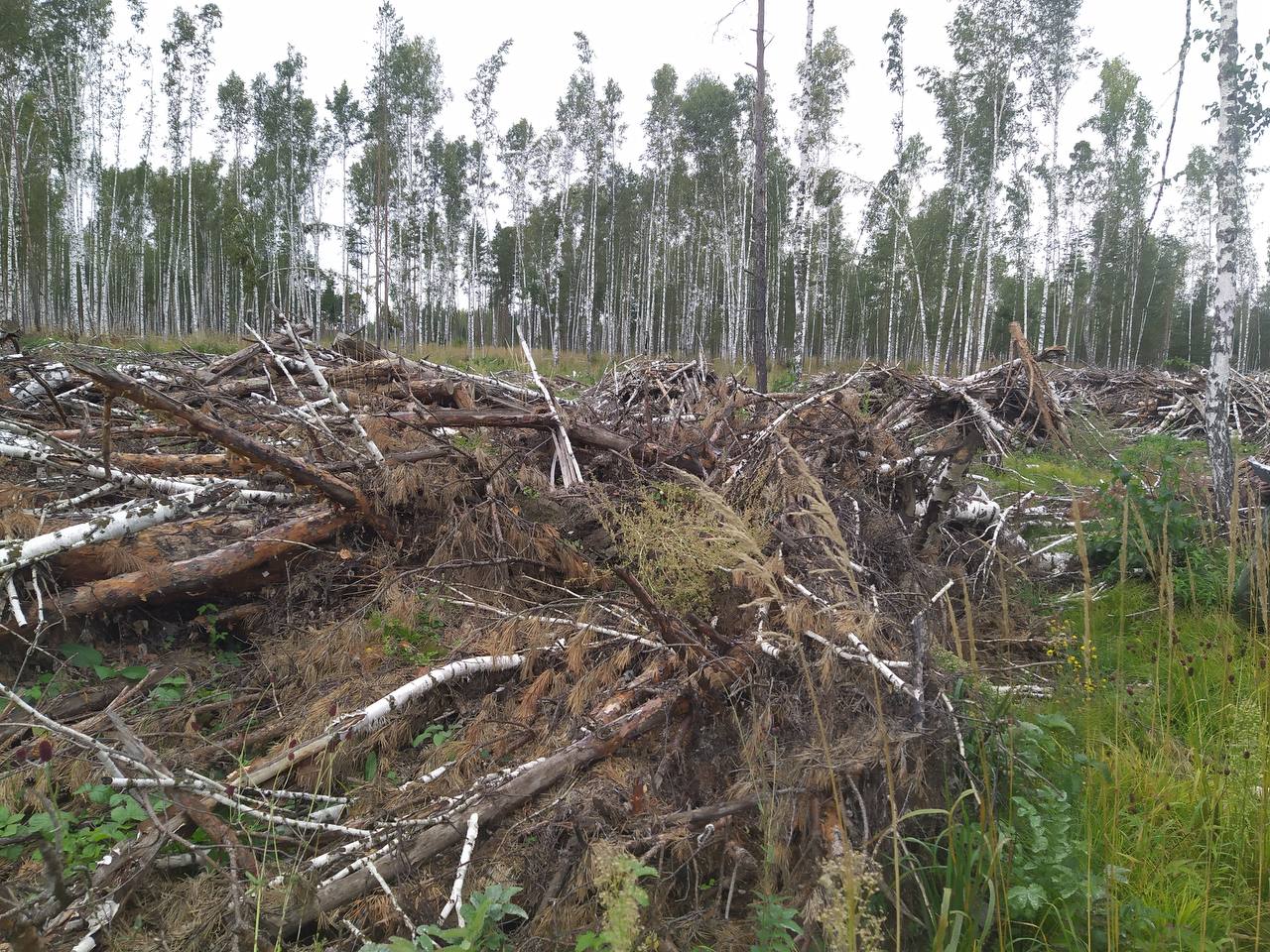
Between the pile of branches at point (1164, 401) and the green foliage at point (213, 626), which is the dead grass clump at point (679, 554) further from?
the pile of branches at point (1164, 401)

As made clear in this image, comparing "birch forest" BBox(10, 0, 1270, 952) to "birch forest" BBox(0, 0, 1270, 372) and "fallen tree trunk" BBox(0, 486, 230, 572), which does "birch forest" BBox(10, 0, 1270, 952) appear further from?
"birch forest" BBox(0, 0, 1270, 372)

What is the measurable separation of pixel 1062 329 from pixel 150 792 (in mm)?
44178

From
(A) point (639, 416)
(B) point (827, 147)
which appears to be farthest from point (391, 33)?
(A) point (639, 416)

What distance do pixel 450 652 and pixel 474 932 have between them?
1.73 metres

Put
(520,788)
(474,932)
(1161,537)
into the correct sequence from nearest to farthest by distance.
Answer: (474,932) → (520,788) → (1161,537)

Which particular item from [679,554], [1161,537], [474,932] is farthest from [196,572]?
[1161,537]

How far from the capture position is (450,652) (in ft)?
10.6

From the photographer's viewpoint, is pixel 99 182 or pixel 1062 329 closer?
pixel 99 182

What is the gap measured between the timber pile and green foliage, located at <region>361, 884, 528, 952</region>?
0.08 metres

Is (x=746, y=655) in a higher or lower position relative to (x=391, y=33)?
lower

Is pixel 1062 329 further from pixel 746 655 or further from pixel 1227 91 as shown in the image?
pixel 746 655

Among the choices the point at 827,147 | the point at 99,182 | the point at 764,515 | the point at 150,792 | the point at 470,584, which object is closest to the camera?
the point at 150,792

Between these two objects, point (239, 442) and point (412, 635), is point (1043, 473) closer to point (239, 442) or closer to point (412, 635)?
point (412, 635)

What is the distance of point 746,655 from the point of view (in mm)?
2602
